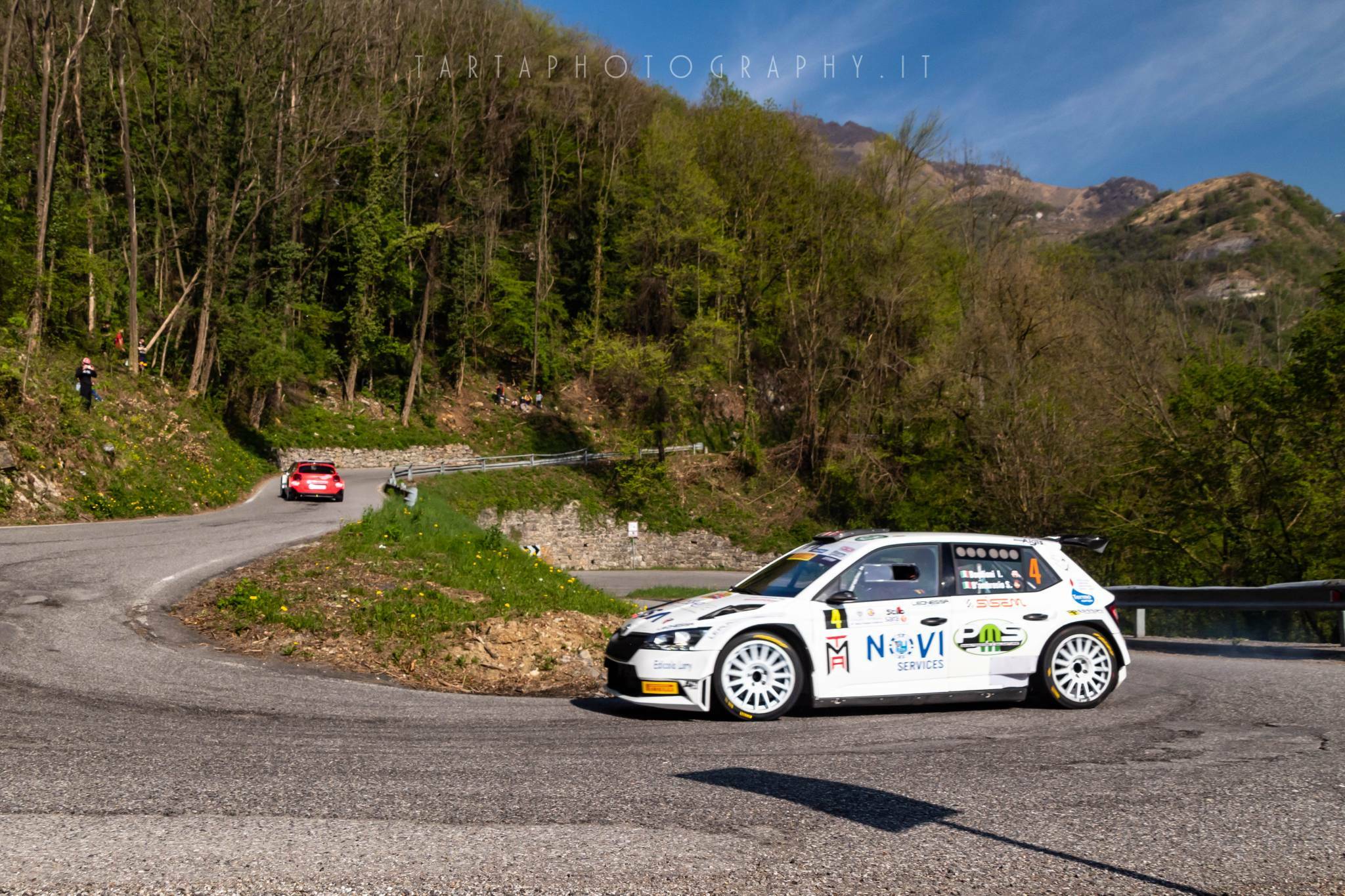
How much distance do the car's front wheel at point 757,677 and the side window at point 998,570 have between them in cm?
188

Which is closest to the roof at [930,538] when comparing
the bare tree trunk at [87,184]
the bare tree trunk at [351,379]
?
the bare tree trunk at [87,184]

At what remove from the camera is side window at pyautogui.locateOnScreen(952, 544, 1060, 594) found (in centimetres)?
884

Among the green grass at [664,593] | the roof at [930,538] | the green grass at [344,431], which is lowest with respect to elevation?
the green grass at [664,593]

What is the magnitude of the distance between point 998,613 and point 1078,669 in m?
0.90

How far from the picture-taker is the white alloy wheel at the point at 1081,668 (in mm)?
8578

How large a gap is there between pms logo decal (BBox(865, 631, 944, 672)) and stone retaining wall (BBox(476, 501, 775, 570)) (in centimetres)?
3861

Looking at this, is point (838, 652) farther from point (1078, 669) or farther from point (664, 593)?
point (664, 593)

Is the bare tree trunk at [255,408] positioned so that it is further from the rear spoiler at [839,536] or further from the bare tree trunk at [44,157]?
the rear spoiler at [839,536]

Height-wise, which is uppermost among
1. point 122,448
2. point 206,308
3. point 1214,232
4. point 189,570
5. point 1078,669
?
point 1214,232

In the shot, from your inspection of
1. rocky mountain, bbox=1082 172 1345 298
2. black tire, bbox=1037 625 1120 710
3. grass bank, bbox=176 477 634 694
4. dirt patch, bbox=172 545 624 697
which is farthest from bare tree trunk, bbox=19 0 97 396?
rocky mountain, bbox=1082 172 1345 298

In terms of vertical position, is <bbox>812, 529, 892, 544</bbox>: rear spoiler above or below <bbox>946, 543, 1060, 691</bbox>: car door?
above

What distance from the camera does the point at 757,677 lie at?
805 centimetres

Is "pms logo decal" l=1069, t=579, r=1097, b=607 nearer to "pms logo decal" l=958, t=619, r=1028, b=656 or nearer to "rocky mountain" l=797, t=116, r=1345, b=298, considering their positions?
"pms logo decal" l=958, t=619, r=1028, b=656

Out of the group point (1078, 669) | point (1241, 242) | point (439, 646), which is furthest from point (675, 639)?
point (1241, 242)
